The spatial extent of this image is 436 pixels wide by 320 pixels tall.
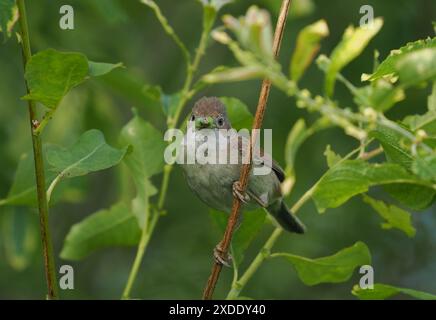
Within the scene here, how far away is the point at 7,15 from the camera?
104 inches

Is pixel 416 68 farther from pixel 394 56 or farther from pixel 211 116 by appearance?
pixel 211 116

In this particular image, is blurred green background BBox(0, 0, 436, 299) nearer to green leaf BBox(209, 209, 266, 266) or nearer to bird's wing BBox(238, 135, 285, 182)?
bird's wing BBox(238, 135, 285, 182)

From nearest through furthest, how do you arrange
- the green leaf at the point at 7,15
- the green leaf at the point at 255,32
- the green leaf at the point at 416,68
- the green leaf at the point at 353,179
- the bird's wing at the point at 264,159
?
the green leaf at the point at 255,32 < the green leaf at the point at 416,68 < the green leaf at the point at 353,179 < the green leaf at the point at 7,15 < the bird's wing at the point at 264,159

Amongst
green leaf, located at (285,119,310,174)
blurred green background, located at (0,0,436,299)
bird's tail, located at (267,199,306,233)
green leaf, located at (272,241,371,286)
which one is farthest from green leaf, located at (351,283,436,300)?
blurred green background, located at (0,0,436,299)

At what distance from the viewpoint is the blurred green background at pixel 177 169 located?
513 centimetres

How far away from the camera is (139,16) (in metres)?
6.18

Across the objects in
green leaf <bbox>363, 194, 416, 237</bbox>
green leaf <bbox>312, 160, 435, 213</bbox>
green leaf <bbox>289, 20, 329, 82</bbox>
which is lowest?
green leaf <bbox>363, 194, 416, 237</bbox>

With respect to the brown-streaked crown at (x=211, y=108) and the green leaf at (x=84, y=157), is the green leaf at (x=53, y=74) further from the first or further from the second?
the brown-streaked crown at (x=211, y=108)

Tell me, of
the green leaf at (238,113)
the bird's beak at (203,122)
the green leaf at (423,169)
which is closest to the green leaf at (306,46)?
the green leaf at (423,169)

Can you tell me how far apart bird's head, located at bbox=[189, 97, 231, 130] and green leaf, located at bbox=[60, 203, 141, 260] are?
2.19ft

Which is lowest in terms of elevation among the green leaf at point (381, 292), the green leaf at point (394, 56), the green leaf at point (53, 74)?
the green leaf at point (381, 292)

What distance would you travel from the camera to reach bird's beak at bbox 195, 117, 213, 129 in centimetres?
382

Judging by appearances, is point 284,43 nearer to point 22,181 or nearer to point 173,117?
point 173,117

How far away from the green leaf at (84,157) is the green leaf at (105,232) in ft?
2.06
